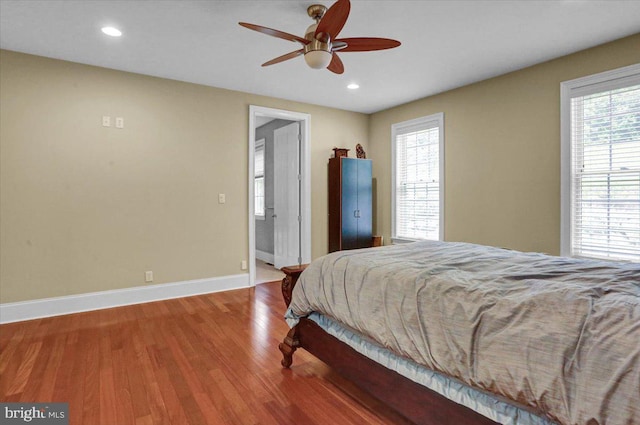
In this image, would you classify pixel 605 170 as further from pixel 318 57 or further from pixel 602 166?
pixel 318 57

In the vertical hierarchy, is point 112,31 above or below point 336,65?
above

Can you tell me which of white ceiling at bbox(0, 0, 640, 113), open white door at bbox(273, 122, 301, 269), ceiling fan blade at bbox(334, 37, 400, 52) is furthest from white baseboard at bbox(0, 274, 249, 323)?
ceiling fan blade at bbox(334, 37, 400, 52)

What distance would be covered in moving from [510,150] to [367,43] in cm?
244

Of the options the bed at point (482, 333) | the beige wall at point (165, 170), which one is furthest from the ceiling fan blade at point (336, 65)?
the beige wall at point (165, 170)

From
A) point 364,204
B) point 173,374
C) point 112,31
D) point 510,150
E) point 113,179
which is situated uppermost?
point 112,31

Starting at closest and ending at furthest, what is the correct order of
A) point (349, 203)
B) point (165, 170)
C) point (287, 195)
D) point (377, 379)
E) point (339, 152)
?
point (377, 379) → point (165, 170) → point (349, 203) → point (339, 152) → point (287, 195)

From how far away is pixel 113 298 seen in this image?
3.81m

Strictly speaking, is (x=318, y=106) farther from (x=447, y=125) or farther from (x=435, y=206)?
(x=435, y=206)

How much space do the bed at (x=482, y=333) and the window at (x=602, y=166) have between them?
157 cm

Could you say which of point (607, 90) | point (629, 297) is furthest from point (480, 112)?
point (629, 297)

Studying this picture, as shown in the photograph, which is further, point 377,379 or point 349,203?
point 349,203

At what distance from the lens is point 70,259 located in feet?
11.9

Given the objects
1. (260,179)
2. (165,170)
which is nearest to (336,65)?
(165,170)

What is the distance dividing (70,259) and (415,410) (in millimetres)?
3716
